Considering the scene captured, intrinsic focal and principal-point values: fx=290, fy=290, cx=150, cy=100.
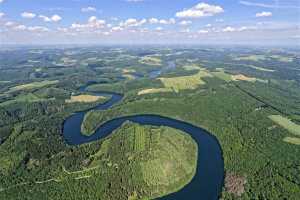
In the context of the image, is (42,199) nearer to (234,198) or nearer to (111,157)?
(111,157)

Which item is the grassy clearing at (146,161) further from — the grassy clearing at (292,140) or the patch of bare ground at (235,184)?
the grassy clearing at (292,140)

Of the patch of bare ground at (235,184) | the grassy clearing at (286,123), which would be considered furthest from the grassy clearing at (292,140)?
the patch of bare ground at (235,184)

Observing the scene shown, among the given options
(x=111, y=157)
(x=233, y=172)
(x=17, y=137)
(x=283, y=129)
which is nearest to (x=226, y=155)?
(x=233, y=172)

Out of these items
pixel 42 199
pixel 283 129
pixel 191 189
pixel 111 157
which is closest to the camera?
pixel 42 199

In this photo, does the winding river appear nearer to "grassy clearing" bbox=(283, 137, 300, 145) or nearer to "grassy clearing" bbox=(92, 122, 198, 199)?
"grassy clearing" bbox=(92, 122, 198, 199)

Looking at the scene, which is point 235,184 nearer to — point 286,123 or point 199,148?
point 199,148

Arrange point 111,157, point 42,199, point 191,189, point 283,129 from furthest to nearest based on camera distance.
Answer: point 283,129 < point 111,157 < point 191,189 < point 42,199
